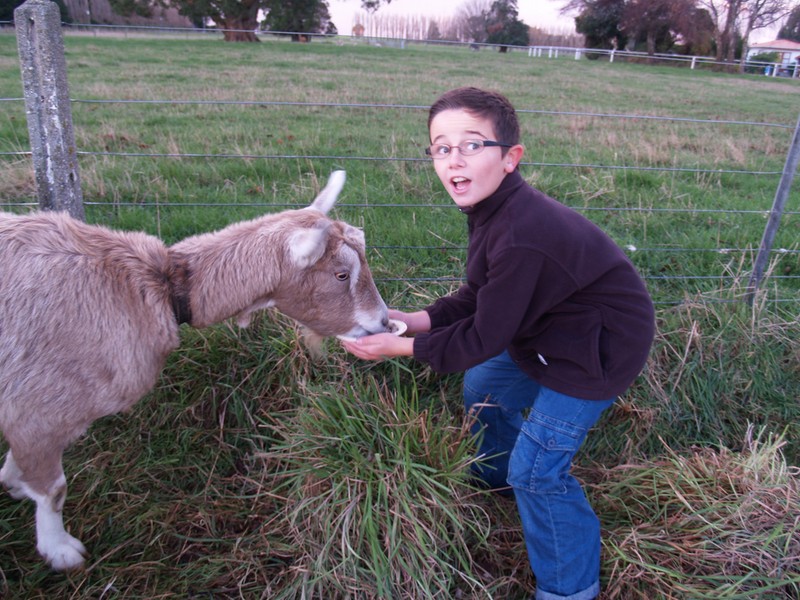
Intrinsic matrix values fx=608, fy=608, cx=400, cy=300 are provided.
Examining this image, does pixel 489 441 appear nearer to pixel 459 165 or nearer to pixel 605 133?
pixel 459 165

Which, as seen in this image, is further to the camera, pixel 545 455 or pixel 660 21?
pixel 660 21

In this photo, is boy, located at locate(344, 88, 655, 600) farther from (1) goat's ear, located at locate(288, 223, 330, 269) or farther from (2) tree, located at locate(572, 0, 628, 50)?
(2) tree, located at locate(572, 0, 628, 50)

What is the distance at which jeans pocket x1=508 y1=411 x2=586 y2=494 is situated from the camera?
8.08ft

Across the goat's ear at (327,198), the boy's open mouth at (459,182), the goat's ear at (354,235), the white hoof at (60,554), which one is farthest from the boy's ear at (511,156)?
the white hoof at (60,554)

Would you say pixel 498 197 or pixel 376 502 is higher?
pixel 498 197

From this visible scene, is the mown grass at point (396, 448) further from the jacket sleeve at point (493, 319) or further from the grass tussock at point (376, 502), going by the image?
the jacket sleeve at point (493, 319)

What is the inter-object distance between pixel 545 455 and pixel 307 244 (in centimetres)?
129

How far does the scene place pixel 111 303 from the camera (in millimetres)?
2502

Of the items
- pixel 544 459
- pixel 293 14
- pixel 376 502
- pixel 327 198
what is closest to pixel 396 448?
pixel 376 502

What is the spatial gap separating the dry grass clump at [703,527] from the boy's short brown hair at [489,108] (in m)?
1.82

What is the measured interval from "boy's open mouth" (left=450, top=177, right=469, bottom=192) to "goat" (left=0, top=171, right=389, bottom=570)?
57 centimetres

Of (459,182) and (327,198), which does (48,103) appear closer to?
(327,198)

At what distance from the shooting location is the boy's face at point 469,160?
7.72ft

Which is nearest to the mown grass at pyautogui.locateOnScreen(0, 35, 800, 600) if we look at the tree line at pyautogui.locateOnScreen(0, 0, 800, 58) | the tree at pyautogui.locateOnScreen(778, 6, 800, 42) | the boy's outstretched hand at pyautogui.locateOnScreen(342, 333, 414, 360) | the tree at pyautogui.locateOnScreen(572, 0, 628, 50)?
the boy's outstretched hand at pyautogui.locateOnScreen(342, 333, 414, 360)
